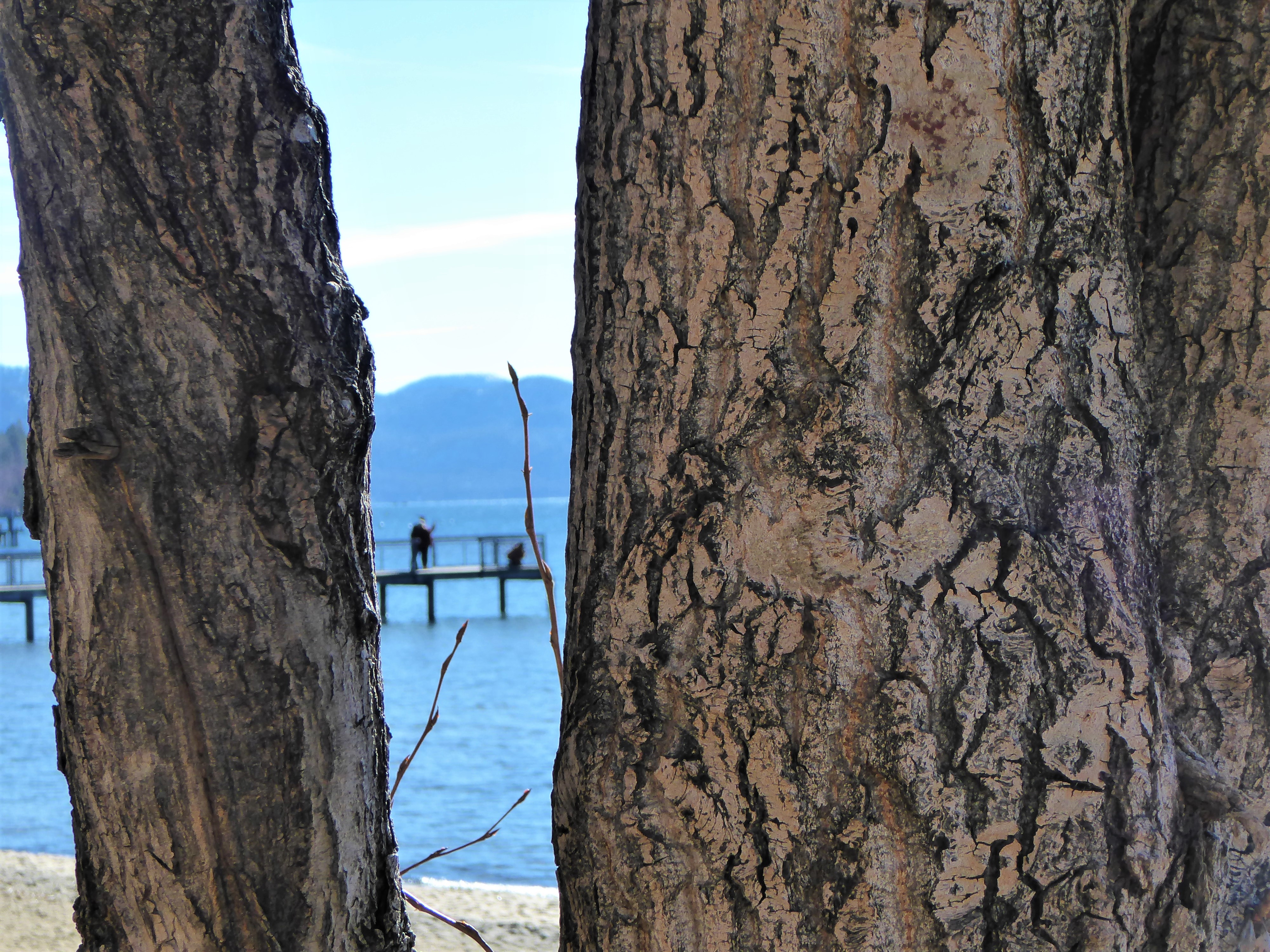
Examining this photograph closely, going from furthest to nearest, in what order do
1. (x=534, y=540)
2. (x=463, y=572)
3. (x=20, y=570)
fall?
(x=463, y=572), (x=20, y=570), (x=534, y=540)

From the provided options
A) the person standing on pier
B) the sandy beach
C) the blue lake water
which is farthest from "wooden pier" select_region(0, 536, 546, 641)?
the sandy beach

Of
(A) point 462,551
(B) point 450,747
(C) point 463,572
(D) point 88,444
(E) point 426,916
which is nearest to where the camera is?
(D) point 88,444

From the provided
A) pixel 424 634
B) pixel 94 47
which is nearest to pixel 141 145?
pixel 94 47

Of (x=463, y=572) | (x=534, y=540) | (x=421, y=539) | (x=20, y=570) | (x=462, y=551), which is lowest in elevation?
(x=462, y=551)

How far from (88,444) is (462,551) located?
45.7 metres

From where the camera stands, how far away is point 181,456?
1.32 metres

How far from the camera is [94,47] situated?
4.26 feet

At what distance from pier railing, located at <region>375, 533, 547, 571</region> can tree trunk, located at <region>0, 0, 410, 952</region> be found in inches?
16.7

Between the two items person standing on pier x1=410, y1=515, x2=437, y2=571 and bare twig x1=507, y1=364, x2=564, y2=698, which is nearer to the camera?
bare twig x1=507, y1=364, x2=564, y2=698

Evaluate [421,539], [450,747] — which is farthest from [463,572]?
[450,747]

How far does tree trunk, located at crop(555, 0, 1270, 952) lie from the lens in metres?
1.06

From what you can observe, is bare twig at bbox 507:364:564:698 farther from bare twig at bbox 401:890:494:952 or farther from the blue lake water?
the blue lake water

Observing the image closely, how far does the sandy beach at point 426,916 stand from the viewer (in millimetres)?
7129

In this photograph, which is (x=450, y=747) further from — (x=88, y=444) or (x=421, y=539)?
(x=88, y=444)
